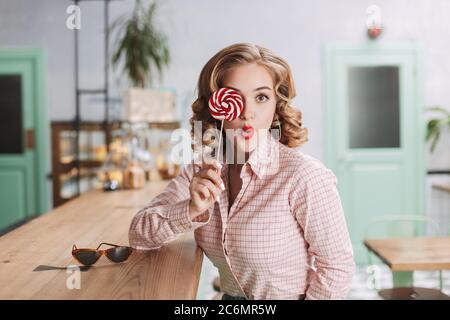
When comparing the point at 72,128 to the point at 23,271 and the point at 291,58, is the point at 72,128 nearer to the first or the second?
the point at 291,58

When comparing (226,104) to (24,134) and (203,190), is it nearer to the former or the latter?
(203,190)

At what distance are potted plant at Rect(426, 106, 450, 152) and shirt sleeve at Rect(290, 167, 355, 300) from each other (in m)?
2.95

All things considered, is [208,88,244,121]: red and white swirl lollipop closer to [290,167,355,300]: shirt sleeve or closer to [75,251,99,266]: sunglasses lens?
[290,167,355,300]: shirt sleeve

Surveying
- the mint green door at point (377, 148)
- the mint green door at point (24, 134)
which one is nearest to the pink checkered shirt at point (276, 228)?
the mint green door at point (377, 148)

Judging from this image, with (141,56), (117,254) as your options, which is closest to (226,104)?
(117,254)

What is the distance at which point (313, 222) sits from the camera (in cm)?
106

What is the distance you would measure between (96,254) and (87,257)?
2cm

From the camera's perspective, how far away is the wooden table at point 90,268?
2.91ft

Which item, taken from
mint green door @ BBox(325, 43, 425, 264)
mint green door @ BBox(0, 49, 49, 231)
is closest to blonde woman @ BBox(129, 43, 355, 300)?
mint green door @ BBox(325, 43, 425, 264)

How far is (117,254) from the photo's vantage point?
1061mm

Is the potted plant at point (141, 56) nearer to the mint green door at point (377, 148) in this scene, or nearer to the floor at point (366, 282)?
the floor at point (366, 282)

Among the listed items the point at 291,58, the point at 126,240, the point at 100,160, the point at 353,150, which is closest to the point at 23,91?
the point at 100,160

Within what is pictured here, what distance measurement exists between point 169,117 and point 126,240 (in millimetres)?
1827

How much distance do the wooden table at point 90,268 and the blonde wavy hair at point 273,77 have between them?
33cm
